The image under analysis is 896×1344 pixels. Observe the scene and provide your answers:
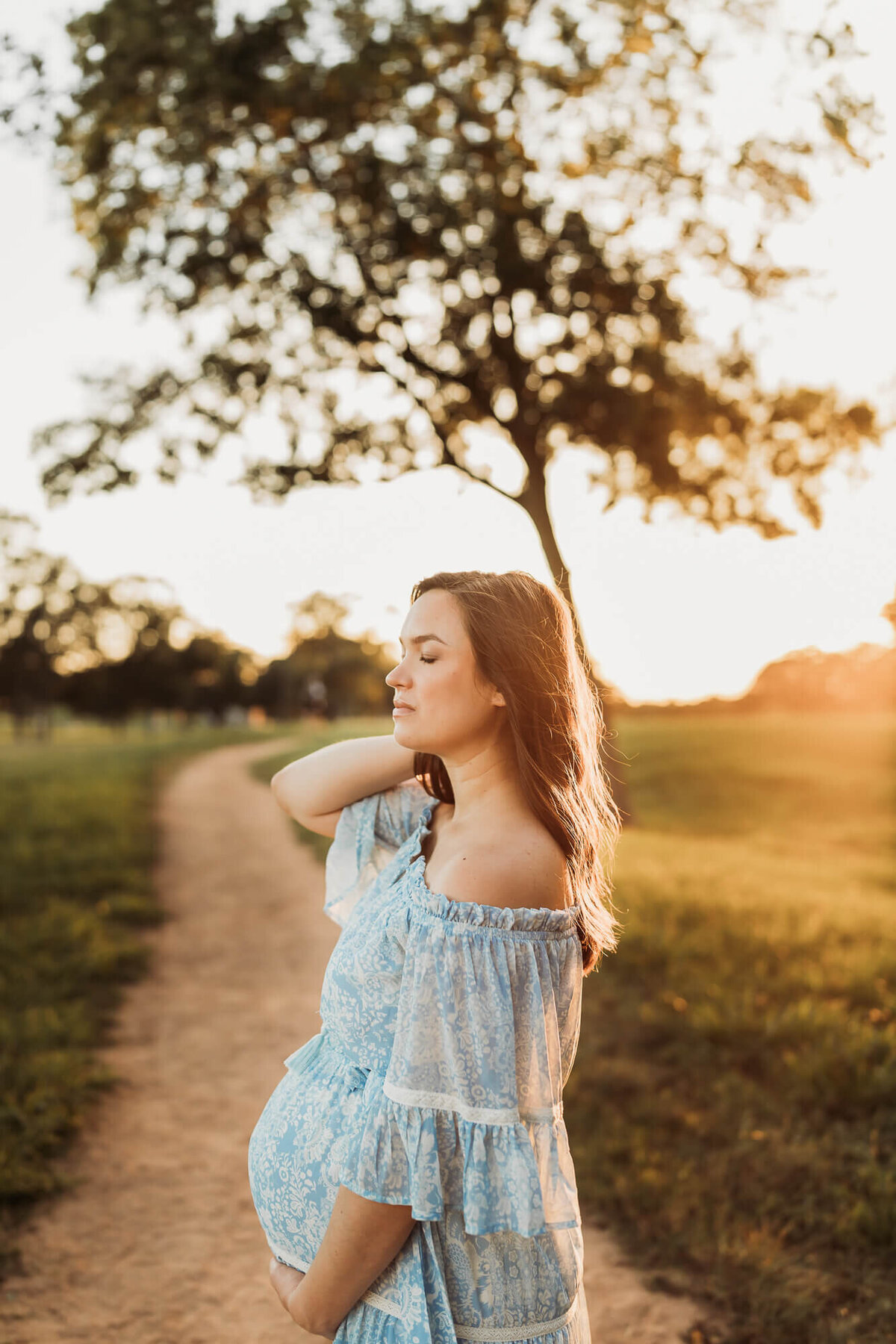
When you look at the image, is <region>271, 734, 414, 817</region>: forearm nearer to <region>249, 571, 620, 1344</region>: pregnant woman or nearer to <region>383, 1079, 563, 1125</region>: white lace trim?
<region>249, 571, 620, 1344</region>: pregnant woman

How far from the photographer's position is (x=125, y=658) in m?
63.6

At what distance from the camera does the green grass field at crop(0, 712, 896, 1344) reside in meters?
4.27

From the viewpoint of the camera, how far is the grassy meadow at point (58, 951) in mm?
5113

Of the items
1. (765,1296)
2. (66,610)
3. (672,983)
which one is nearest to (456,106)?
(672,983)

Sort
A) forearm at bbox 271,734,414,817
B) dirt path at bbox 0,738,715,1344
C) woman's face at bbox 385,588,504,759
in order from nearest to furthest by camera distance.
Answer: woman's face at bbox 385,588,504,759 → forearm at bbox 271,734,414,817 → dirt path at bbox 0,738,715,1344

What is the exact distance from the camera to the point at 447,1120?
1.92 metres

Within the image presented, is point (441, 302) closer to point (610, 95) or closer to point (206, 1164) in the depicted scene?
point (610, 95)

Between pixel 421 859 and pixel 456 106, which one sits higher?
pixel 456 106

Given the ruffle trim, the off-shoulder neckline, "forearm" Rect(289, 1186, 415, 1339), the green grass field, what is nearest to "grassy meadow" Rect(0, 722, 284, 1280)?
the green grass field

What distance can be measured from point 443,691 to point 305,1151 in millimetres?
1047

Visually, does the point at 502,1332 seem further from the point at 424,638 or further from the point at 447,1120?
the point at 424,638

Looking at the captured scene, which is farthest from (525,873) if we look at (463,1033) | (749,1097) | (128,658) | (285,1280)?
(128,658)

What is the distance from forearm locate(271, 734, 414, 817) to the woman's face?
331 mm

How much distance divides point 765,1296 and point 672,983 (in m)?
3.15
